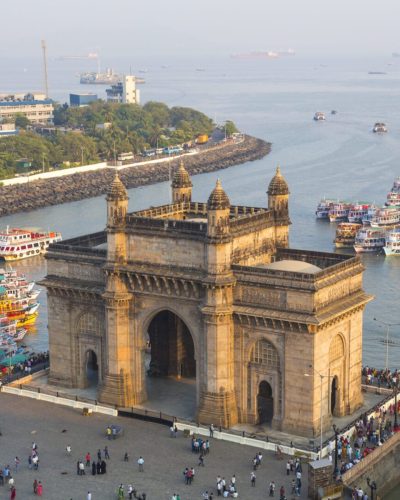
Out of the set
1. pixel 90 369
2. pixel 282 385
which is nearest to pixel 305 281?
pixel 282 385

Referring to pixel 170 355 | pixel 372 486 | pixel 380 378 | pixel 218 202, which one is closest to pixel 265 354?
pixel 218 202

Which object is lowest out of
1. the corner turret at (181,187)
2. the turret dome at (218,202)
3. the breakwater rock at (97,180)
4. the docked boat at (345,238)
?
the docked boat at (345,238)

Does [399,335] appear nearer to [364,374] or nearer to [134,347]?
[364,374]

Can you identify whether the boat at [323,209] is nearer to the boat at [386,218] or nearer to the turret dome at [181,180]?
the boat at [386,218]

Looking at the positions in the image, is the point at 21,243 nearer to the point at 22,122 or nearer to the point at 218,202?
the point at 218,202

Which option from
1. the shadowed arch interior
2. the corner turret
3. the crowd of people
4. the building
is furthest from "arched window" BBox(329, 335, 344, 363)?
the building

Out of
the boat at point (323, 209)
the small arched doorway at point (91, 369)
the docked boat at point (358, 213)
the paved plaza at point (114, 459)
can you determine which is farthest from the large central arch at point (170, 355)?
the boat at point (323, 209)
